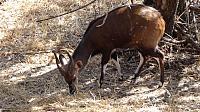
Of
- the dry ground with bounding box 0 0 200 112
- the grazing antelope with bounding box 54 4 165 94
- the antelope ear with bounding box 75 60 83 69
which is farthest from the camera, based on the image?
the antelope ear with bounding box 75 60 83 69

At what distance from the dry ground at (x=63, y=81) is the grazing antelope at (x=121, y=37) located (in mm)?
312

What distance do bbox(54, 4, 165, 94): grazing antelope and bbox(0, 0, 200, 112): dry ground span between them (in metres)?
0.31

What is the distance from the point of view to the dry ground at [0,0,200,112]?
716 centimetres

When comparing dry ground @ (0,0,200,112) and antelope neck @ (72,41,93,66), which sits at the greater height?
antelope neck @ (72,41,93,66)

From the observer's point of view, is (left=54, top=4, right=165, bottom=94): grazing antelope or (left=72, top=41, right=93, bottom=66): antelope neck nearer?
(left=54, top=4, right=165, bottom=94): grazing antelope

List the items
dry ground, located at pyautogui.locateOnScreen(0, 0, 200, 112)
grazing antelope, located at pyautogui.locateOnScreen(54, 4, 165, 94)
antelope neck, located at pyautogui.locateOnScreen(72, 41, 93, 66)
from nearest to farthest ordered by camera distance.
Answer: dry ground, located at pyautogui.locateOnScreen(0, 0, 200, 112), grazing antelope, located at pyautogui.locateOnScreen(54, 4, 165, 94), antelope neck, located at pyautogui.locateOnScreen(72, 41, 93, 66)

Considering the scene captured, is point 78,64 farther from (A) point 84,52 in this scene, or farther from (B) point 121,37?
(B) point 121,37

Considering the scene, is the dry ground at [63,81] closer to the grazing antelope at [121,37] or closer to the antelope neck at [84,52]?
the grazing antelope at [121,37]

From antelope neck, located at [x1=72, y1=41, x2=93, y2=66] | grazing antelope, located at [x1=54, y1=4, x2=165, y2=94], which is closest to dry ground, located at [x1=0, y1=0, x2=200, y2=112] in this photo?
grazing antelope, located at [x1=54, y1=4, x2=165, y2=94]

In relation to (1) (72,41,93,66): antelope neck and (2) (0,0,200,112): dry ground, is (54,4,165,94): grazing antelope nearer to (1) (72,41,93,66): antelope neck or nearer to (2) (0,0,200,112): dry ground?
(1) (72,41,93,66): antelope neck

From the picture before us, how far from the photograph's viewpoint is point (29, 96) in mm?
7641

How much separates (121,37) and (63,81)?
4.20ft

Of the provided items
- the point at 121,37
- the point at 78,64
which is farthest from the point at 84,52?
the point at 121,37

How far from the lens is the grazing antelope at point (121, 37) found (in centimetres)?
744
